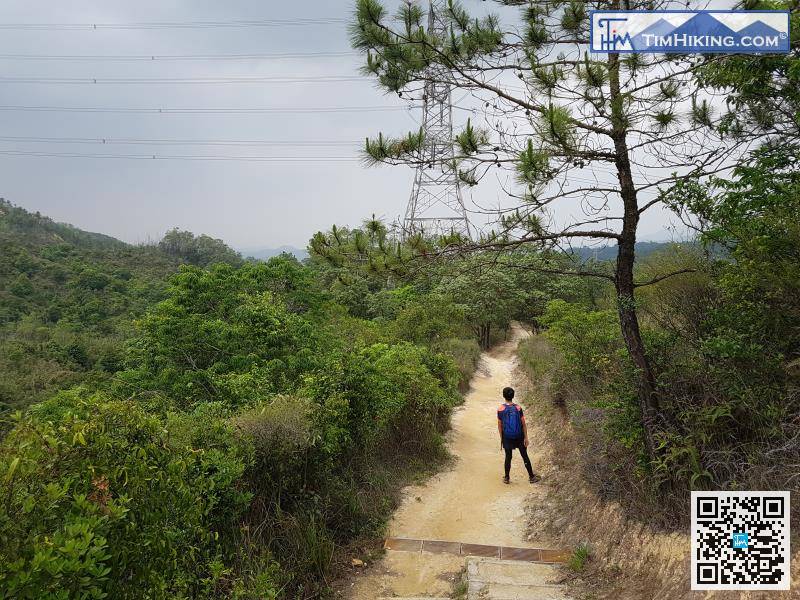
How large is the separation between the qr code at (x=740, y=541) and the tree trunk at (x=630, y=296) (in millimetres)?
697

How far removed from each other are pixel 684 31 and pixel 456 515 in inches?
202

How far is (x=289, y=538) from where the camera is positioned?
4.20 m

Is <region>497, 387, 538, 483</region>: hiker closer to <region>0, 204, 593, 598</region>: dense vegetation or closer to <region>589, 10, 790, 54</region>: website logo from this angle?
<region>0, 204, 593, 598</region>: dense vegetation

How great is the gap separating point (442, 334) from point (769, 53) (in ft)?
36.1

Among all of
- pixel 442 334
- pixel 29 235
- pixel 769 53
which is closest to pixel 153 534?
pixel 769 53

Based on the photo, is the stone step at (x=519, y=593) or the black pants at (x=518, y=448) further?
the black pants at (x=518, y=448)

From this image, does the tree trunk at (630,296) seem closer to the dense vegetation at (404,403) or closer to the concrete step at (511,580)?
the dense vegetation at (404,403)

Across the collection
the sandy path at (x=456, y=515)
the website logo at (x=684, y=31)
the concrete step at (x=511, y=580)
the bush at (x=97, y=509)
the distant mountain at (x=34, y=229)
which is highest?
the distant mountain at (x=34, y=229)

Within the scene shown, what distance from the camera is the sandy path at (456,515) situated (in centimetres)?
432

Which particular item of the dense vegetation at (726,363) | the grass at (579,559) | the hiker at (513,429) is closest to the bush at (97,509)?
the grass at (579,559)

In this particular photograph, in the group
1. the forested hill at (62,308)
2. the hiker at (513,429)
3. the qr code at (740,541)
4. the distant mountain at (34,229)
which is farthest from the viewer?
the distant mountain at (34,229)

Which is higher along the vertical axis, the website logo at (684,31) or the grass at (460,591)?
the website logo at (684,31)

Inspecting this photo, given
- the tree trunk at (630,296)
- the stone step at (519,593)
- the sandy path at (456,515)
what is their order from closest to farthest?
the stone step at (519,593) < the tree trunk at (630,296) < the sandy path at (456,515)

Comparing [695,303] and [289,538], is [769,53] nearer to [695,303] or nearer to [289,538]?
[695,303]
